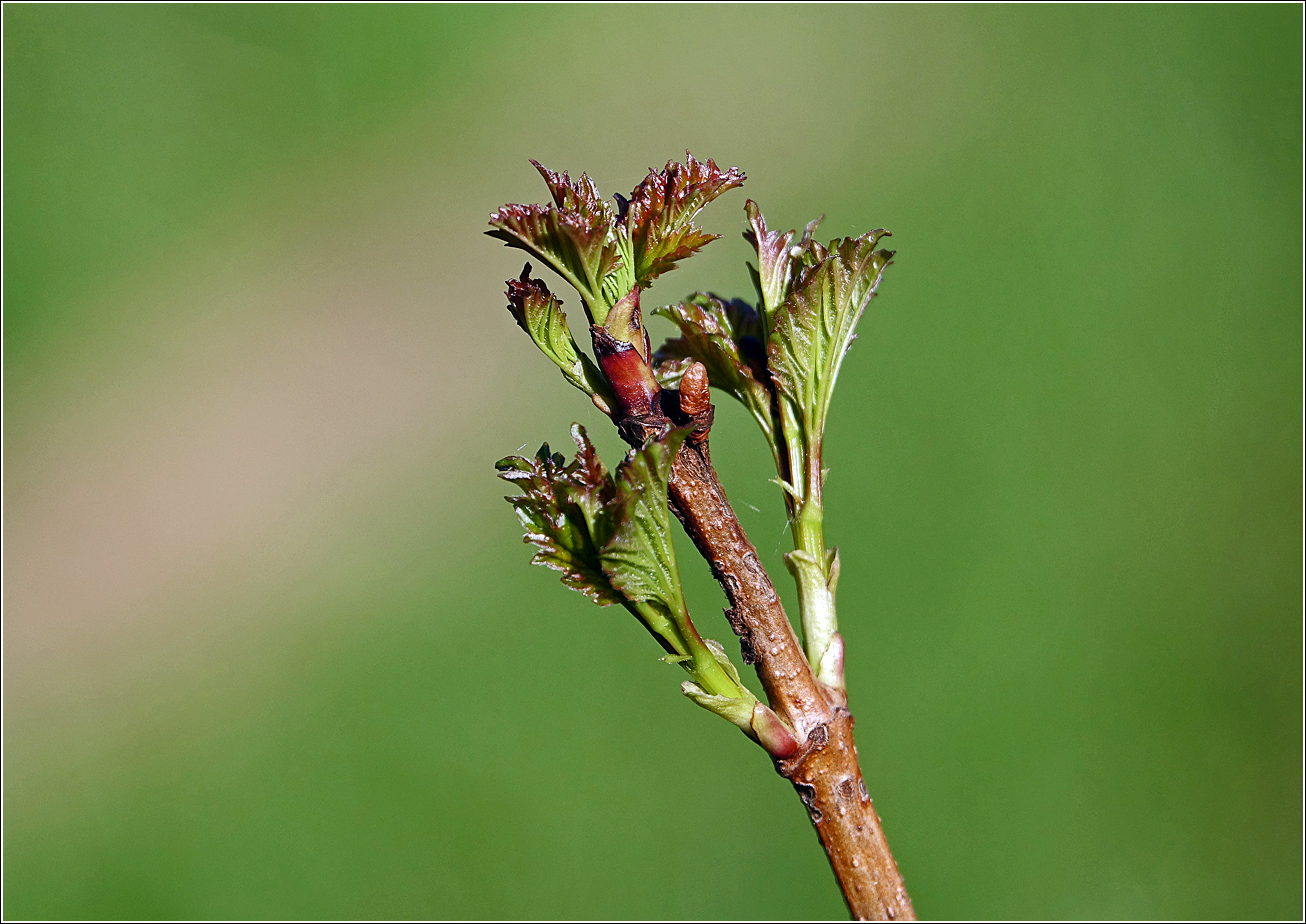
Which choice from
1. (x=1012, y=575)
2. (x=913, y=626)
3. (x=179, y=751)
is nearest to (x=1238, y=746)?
(x=1012, y=575)

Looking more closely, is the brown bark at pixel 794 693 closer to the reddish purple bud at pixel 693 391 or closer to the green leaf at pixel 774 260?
the reddish purple bud at pixel 693 391

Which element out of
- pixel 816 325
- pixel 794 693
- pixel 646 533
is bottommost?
→ pixel 794 693

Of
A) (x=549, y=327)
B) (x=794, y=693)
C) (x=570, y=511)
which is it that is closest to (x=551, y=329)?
(x=549, y=327)

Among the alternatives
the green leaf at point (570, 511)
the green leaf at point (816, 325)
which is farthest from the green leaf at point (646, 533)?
the green leaf at point (816, 325)

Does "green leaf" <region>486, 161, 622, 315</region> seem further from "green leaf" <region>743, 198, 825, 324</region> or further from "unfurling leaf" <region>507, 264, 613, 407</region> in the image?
"green leaf" <region>743, 198, 825, 324</region>

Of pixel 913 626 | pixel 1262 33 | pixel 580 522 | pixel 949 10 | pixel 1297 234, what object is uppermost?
pixel 949 10

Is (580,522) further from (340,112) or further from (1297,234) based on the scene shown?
(340,112)

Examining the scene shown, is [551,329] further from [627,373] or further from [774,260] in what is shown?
[774,260]
